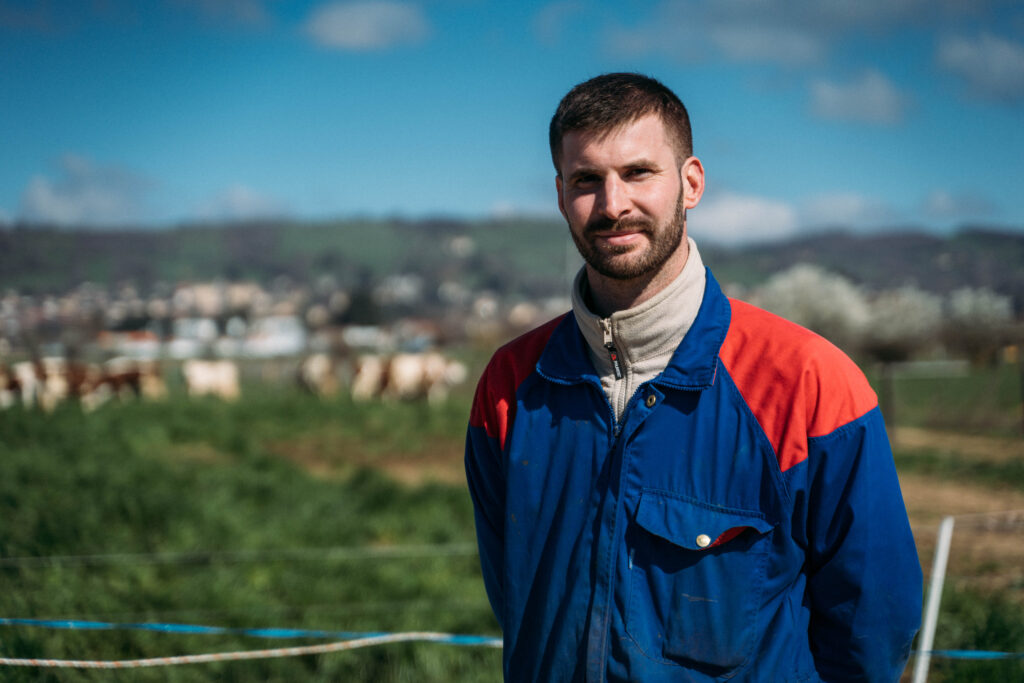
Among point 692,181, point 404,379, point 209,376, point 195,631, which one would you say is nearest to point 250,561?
point 195,631

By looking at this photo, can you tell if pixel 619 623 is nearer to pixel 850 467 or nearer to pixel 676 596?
pixel 676 596

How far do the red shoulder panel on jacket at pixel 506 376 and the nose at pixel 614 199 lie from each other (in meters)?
0.37

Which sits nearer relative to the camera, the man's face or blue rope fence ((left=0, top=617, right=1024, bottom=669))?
the man's face

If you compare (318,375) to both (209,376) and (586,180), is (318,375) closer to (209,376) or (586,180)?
(209,376)

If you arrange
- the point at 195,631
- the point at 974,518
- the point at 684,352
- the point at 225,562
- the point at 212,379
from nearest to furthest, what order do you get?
the point at 684,352
the point at 195,631
the point at 225,562
the point at 974,518
the point at 212,379

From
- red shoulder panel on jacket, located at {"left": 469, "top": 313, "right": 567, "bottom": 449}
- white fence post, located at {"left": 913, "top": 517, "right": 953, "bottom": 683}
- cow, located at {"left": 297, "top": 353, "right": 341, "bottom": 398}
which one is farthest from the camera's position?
cow, located at {"left": 297, "top": 353, "right": 341, "bottom": 398}

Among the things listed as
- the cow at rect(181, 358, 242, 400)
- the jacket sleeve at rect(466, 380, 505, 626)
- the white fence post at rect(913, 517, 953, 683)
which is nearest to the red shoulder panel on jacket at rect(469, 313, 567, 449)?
the jacket sleeve at rect(466, 380, 505, 626)

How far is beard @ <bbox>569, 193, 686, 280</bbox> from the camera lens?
181 centimetres

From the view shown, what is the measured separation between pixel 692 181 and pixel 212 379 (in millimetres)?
26023

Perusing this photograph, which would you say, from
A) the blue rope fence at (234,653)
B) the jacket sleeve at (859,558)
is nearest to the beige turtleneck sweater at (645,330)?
the jacket sleeve at (859,558)

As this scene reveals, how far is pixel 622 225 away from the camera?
182 centimetres

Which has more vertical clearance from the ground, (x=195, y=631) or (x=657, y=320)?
(x=657, y=320)

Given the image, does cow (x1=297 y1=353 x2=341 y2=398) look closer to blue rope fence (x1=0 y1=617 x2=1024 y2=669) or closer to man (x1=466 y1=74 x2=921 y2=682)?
blue rope fence (x1=0 y1=617 x2=1024 y2=669)

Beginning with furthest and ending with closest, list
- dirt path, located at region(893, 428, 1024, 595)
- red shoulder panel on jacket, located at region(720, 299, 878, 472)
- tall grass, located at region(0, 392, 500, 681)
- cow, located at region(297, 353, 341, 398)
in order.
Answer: cow, located at region(297, 353, 341, 398) → dirt path, located at region(893, 428, 1024, 595) → tall grass, located at region(0, 392, 500, 681) → red shoulder panel on jacket, located at region(720, 299, 878, 472)
